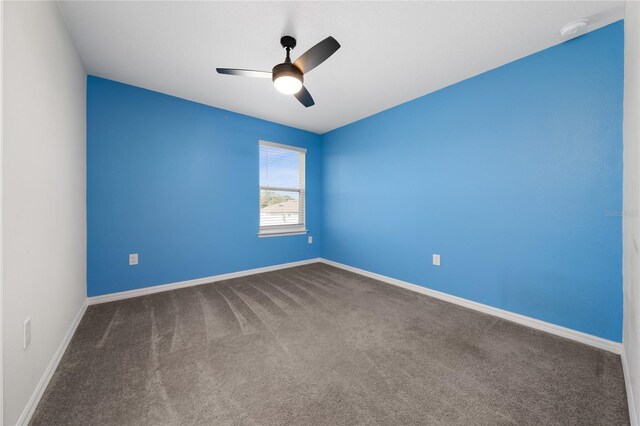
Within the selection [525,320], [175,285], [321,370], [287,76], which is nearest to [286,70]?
[287,76]

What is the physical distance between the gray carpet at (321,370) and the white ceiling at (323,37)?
2498 mm

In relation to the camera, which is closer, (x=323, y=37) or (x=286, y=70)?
(x=286, y=70)

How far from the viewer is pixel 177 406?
1.32 metres

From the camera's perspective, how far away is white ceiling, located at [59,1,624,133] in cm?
173

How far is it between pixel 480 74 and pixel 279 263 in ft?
12.1

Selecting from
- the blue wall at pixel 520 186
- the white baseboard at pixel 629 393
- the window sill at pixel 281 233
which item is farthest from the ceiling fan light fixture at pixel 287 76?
the white baseboard at pixel 629 393

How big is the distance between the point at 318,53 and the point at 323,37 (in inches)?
17.5

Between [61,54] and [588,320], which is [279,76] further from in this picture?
[588,320]

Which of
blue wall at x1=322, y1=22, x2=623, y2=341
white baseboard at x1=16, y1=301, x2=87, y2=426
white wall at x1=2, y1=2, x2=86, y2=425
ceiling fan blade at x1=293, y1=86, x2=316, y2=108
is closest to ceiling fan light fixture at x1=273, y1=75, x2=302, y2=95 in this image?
ceiling fan blade at x1=293, y1=86, x2=316, y2=108

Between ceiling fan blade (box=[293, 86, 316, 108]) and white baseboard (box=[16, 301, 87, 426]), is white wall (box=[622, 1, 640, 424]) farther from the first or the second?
white baseboard (box=[16, 301, 87, 426])

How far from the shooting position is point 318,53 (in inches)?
67.2

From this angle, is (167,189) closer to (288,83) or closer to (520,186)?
(288,83)

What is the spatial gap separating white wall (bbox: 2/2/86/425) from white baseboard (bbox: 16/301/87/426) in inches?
1.2

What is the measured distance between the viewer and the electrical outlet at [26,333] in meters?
1.20
